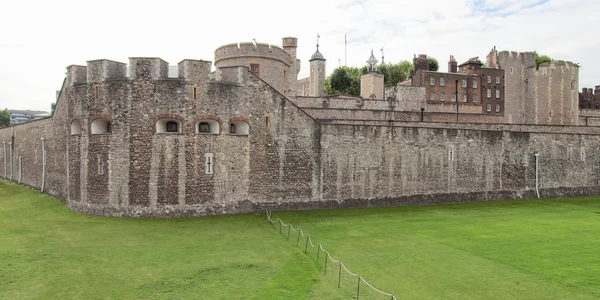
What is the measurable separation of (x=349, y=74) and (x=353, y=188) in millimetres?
45460

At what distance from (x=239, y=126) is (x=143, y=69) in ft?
16.8

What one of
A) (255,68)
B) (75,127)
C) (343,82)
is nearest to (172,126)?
(75,127)

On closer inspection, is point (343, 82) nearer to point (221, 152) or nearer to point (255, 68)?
point (255, 68)

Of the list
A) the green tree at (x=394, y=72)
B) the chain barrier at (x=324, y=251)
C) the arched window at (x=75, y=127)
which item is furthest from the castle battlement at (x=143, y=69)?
the green tree at (x=394, y=72)

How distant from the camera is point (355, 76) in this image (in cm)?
6762

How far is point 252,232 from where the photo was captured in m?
18.7

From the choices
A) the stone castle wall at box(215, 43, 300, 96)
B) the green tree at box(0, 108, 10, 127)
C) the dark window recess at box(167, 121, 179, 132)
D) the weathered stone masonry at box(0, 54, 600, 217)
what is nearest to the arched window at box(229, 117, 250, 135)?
the weathered stone masonry at box(0, 54, 600, 217)

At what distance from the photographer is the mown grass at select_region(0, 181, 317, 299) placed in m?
12.2

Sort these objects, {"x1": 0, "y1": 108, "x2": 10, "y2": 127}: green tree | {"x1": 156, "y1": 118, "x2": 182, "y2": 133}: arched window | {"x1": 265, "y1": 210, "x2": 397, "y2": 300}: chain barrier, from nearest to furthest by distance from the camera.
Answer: {"x1": 265, "y1": 210, "x2": 397, "y2": 300}: chain barrier < {"x1": 156, "y1": 118, "x2": 182, "y2": 133}: arched window < {"x1": 0, "y1": 108, "x2": 10, "y2": 127}: green tree

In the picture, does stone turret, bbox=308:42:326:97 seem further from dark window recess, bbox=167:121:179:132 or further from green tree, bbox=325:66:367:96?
dark window recess, bbox=167:121:179:132

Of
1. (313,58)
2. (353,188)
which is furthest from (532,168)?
(313,58)

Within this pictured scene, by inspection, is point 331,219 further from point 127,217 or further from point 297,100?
point 297,100

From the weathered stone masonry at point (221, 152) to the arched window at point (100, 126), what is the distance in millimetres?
47

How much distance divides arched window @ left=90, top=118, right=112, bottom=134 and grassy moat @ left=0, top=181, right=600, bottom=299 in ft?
13.2
